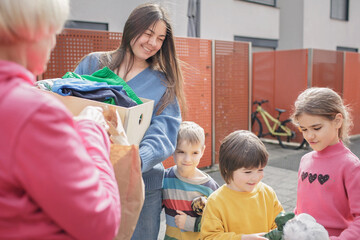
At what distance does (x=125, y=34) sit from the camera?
2301 mm

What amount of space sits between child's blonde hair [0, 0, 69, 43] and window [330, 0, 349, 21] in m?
16.1

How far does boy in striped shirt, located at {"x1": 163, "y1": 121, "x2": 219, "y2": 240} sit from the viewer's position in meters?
2.40

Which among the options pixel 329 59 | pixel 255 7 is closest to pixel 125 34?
pixel 329 59

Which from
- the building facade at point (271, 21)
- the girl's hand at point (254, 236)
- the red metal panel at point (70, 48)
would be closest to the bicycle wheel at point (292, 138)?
the building facade at point (271, 21)

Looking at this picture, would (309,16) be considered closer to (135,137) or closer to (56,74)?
(56,74)

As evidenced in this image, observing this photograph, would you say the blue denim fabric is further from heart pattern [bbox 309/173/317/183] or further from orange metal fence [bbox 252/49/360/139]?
orange metal fence [bbox 252/49/360/139]

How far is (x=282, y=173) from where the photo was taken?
6.72 m

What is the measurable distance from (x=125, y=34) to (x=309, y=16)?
42.9ft

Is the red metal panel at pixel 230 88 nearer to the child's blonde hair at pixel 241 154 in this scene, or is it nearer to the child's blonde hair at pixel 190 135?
the child's blonde hair at pixel 190 135

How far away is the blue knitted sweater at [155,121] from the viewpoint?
1.92 m

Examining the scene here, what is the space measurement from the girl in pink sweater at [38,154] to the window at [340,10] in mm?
16115

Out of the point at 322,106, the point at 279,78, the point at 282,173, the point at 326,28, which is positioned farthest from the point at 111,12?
the point at 326,28

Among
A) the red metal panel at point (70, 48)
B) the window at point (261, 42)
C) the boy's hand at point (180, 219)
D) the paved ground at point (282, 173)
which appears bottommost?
the paved ground at point (282, 173)

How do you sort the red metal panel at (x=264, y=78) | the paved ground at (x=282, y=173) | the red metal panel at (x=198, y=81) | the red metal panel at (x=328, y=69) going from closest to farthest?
the paved ground at (x=282, y=173) → the red metal panel at (x=198, y=81) → the red metal panel at (x=328, y=69) → the red metal panel at (x=264, y=78)
